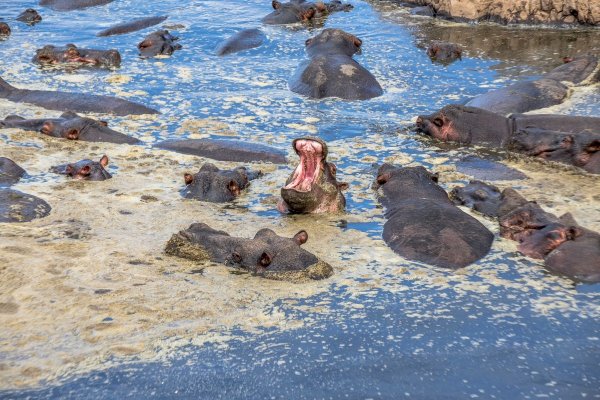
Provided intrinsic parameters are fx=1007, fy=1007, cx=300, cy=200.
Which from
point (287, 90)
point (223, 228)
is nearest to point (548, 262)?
point (223, 228)

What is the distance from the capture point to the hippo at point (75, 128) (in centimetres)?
915

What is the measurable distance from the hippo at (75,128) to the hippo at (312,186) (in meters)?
2.20

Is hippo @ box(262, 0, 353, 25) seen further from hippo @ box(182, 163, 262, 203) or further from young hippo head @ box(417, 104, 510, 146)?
hippo @ box(182, 163, 262, 203)

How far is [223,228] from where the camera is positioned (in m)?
7.04

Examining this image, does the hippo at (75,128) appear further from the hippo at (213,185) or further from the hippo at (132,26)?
the hippo at (132,26)

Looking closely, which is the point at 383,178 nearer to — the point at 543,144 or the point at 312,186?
the point at 312,186

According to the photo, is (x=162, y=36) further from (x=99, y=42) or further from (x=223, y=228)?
(x=223, y=228)

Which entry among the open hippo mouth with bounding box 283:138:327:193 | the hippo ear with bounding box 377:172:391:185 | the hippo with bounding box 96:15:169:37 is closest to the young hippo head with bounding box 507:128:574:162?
the hippo ear with bounding box 377:172:391:185

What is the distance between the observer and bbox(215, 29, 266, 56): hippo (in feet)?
41.9

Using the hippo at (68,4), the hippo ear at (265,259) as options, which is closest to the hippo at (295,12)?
the hippo at (68,4)

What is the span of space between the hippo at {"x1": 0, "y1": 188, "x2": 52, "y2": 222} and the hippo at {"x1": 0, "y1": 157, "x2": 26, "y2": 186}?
487 mm

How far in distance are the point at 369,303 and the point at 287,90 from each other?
5482 millimetres

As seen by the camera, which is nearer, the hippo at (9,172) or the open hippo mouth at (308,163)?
the open hippo mouth at (308,163)

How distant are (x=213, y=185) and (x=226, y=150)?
1110 mm
